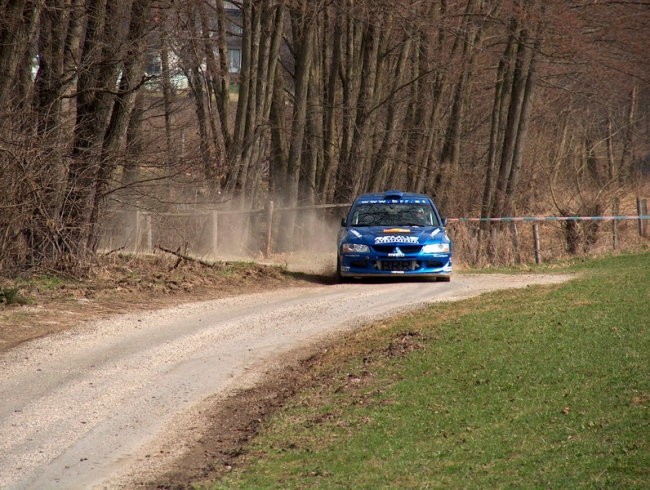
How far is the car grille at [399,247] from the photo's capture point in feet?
71.7

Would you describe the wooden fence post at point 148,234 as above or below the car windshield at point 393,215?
below

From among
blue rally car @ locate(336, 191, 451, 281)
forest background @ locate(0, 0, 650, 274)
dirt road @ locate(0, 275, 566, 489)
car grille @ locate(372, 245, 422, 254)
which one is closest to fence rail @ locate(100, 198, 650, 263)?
forest background @ locate(0, 0, 650, 274)

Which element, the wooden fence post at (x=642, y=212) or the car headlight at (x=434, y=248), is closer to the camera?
the car headlight at (x=434, y=248)

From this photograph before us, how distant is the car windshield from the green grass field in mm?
8424

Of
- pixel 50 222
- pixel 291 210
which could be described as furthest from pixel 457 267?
pixel 50 222

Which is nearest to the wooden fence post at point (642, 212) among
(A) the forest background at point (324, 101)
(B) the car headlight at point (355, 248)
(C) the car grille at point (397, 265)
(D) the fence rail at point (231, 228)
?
(D) the fence rail at point (231, 228)

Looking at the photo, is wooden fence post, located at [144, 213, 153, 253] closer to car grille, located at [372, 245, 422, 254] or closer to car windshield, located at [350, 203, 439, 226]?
car windshield, located at [350, 203, 439, 226]

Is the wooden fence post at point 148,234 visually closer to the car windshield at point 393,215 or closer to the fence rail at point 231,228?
the fence rail at point 231,228

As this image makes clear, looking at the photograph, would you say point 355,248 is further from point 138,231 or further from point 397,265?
point 138,231

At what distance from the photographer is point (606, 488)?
22.3 ft

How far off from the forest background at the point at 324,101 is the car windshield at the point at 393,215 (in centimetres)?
345

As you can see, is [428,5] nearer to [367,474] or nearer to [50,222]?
[50,222]

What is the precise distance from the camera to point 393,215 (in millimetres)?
23484

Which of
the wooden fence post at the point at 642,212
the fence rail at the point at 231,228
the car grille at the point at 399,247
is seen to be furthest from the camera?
the wooden fence post at the point at 642,212
